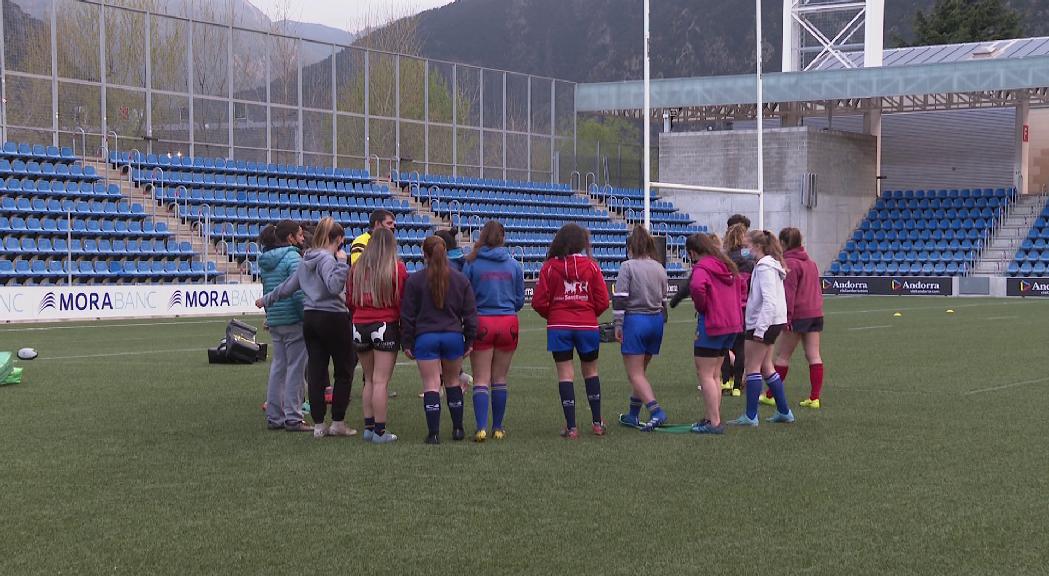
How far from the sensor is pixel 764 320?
10.8m

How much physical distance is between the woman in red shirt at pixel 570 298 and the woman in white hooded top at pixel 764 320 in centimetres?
159

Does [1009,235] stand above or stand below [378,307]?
above

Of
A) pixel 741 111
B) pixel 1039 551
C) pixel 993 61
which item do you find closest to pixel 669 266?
pixel 741 111

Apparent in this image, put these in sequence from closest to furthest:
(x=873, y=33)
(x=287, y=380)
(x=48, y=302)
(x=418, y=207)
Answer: (x=287, y=380)
(x=48, y=302)
(x=418, y=207)
(x=873, y=33)

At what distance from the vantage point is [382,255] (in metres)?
9.68

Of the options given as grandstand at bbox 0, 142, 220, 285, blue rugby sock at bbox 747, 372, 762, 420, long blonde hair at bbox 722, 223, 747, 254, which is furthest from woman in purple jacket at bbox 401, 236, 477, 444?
grandstand at bbox 0, 142, 220, 285

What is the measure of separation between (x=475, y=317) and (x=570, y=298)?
834 mm

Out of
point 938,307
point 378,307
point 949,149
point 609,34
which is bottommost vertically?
point 938,307

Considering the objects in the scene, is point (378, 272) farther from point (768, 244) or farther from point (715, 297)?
point (768, 244)

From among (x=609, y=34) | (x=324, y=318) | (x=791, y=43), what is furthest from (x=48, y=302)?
(x=609, y=34)

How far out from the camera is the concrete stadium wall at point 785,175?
45.0 m

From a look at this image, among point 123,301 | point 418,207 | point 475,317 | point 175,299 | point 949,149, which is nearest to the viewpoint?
point 475,317

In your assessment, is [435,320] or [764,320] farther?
[764,320]

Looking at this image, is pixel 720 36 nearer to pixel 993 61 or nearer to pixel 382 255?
pixel 993 61
